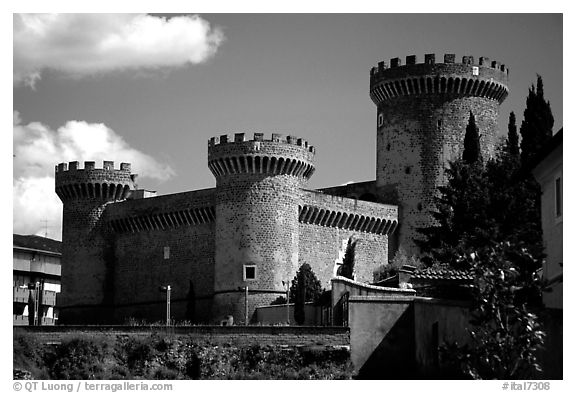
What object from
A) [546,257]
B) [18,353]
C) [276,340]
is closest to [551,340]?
[546,257]

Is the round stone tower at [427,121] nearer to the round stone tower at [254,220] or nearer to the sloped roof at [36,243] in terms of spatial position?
the round stone tower at [254,220]

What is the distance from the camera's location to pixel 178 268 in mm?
76375

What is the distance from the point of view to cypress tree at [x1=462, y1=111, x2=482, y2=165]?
69188 mm

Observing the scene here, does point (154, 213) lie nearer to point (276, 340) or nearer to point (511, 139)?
point (511, 139)

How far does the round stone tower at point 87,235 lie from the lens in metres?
78.9

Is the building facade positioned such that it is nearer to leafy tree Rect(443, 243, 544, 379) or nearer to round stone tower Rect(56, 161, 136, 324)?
round stone tower Rect(56, 161, 136, 324)

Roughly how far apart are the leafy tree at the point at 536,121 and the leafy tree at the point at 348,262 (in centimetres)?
1527

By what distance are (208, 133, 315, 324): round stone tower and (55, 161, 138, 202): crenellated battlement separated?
33.2 feet

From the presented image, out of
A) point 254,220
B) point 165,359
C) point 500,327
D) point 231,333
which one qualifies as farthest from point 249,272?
point 500,327

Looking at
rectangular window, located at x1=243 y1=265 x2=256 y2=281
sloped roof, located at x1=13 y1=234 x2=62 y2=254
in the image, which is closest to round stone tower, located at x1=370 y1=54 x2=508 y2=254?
rectangular window, located at x1=243 y1=265 x2=256 y2=281

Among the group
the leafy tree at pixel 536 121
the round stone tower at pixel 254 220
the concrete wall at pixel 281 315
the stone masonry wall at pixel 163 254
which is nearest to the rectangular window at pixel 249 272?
the round stone tower at pixel 254 220

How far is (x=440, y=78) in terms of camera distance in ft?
257

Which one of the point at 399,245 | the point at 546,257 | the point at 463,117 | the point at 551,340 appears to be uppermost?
the point at 463,117

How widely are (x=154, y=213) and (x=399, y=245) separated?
525 inches
